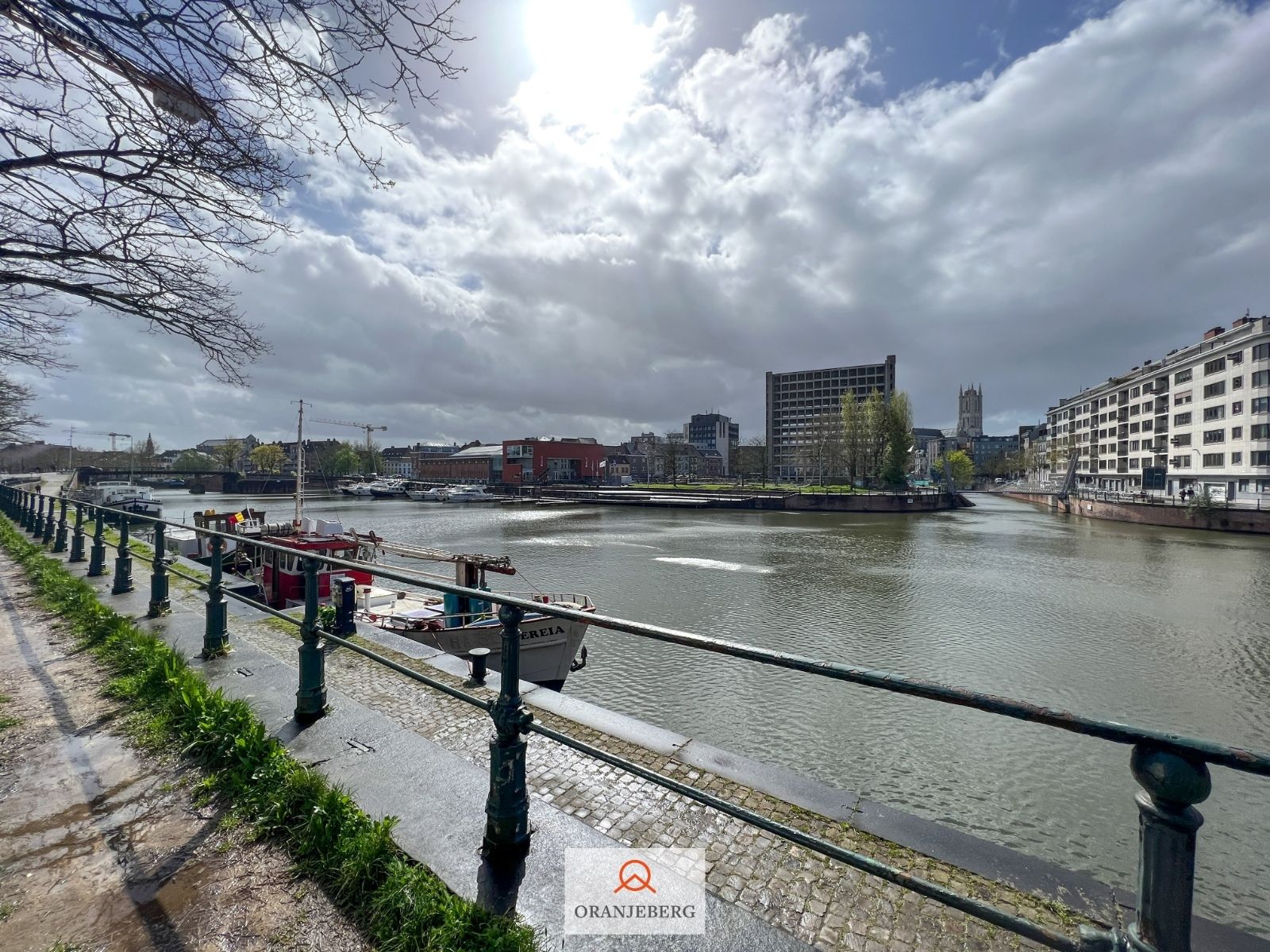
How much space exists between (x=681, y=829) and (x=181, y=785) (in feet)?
9.82

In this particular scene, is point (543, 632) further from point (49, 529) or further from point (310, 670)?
point (49, 529)

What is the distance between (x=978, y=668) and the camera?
12.5 m

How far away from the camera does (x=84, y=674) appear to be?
5.20 metres

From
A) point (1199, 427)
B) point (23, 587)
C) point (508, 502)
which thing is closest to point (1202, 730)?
point (23, 587)

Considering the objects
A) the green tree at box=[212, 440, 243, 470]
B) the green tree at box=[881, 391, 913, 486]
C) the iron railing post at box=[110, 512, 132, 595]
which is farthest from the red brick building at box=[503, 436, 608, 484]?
the iron railing post at box=[110, 512, 132, 595]

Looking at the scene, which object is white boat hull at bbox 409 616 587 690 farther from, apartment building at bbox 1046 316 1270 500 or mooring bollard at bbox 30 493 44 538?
apartment building at bbox 1046 316 1270 500

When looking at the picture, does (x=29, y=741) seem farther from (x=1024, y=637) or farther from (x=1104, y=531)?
(x=1104, y=531)

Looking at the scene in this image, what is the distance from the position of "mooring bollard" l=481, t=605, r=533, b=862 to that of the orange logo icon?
0.49m

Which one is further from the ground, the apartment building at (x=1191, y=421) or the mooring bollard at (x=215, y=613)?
the apartment building at (x=1191, y=421)

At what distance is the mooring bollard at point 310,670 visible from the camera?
4.09 meters

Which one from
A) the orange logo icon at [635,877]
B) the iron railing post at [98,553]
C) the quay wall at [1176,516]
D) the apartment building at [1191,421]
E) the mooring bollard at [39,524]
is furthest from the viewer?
the apartment building at [1191,421]

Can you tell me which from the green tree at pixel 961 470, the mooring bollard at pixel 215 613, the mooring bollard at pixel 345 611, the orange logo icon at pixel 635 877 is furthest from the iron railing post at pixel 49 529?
→ the green tree at pixel 961 470

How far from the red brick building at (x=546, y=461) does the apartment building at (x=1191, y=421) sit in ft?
264

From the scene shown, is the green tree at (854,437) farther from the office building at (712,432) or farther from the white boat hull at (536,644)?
the office building at (712,432)
